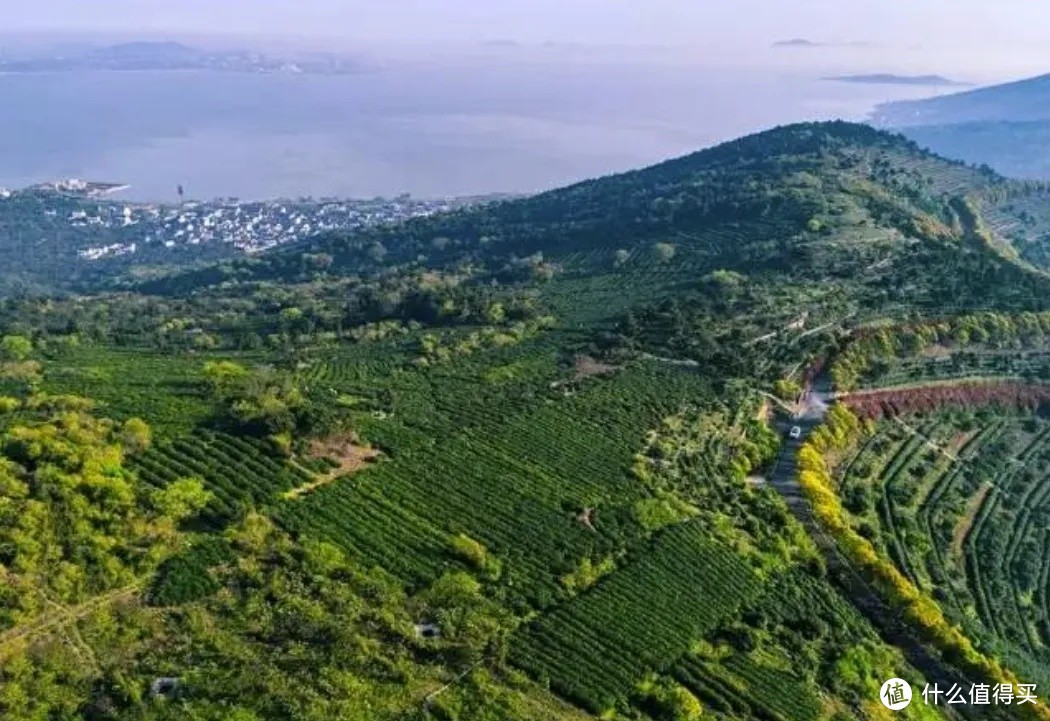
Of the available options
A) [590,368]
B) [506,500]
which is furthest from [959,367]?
[506,500]

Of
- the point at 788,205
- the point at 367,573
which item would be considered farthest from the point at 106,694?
the point at 788,205

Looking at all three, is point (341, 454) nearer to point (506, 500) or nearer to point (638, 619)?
point (506, 500)

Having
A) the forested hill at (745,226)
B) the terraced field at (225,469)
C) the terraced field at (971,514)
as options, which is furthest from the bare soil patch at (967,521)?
the terraced field at (225,469)

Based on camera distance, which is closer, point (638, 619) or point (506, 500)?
point (638, 619)

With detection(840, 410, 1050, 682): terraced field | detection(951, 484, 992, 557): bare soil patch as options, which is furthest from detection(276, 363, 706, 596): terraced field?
detection(951, 484, 992, 557): bare soil patch

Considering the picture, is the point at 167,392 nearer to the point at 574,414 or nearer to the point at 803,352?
the point at 574,414
